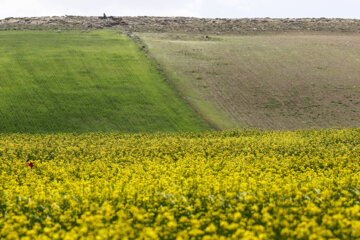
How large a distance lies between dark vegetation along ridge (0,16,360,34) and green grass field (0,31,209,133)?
1624 centimetres

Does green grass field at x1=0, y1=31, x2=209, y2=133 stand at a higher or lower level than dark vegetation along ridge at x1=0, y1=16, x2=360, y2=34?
lower

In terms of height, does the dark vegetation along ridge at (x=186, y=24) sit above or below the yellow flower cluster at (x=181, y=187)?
above

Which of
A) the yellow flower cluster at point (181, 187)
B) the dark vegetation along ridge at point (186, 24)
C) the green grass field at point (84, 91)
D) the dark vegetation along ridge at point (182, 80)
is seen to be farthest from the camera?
the dark vegetation along ridge at point (186, 24)

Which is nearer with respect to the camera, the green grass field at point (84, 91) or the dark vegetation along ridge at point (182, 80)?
the green grass field at point (84, 91)

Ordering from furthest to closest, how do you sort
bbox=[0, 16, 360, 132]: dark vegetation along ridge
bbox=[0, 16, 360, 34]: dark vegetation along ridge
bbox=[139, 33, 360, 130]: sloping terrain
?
1. bbox=[0, 16, 360, 34]: dark vegetation along ridge
2. bbox=[139, 33, 360, 130]: sloping terrain
3. bbox=[0, 16, 360, 132]: dark vegetation along ridge

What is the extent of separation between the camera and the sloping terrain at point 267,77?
46344mm

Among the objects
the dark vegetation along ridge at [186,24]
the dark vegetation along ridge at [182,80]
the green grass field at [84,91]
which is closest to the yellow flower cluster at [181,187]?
the green grass field at [84,91]

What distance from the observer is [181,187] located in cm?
1833

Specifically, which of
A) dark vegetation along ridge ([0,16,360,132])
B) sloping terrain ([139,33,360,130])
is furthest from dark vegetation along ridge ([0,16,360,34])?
sloping terrain ([139,33,360,130])

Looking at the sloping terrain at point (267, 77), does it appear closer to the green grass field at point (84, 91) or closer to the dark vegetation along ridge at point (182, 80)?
the dark vegetation along ridge at point (182, 80)

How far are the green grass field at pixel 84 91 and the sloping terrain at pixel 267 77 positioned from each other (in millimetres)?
3647

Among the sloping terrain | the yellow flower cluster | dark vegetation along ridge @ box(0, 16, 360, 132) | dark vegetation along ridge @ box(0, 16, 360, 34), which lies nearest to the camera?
the yellow flower cluster

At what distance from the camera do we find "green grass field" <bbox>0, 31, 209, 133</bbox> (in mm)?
43469

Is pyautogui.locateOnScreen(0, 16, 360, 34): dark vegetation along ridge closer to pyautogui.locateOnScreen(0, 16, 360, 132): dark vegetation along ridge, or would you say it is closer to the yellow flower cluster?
pyautogui.locateOnScreen(0, 16, 360, 132): dark vegetation along ridge
